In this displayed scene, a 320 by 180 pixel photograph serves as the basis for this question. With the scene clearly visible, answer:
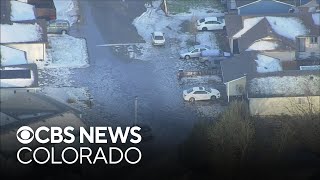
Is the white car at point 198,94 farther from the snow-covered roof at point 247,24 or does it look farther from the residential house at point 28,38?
the residential house at point 28,38

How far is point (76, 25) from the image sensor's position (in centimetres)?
3061

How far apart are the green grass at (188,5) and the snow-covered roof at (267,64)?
634 cm

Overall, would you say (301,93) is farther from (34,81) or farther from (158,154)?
(34,81)

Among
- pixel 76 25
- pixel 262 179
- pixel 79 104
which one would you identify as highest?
pixel 76 25

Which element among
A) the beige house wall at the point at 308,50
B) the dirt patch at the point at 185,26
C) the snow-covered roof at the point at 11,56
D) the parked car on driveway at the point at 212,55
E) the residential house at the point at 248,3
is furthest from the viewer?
the residential house at the point at 248,3

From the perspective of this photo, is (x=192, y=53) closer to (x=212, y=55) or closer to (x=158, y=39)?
(x=212, y=55)

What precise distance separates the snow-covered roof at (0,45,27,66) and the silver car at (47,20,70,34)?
3.37 m

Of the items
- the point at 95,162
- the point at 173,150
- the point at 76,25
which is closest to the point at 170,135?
the point at 173,150

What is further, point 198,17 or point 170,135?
point 198,17

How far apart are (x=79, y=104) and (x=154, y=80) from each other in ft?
10.9

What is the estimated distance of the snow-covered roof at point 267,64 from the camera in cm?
2630

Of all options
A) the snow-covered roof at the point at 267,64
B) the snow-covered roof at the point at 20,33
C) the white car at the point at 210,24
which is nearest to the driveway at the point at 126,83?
the snow-covered roof at the point at 20,33

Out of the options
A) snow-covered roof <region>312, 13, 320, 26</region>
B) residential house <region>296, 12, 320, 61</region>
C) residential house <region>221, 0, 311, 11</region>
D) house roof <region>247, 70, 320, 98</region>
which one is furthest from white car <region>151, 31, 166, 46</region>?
snow-covered roof <region>312, 13, 320, 26</region>

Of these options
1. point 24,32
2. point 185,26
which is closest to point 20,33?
point 24,32
